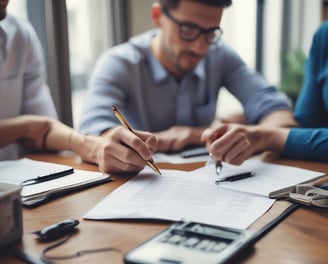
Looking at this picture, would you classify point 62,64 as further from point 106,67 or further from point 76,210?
point 76,210

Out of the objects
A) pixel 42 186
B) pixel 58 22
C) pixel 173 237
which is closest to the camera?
pixel 173 237

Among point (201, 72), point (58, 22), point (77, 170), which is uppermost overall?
point (58, 22)

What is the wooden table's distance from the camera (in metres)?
0.72

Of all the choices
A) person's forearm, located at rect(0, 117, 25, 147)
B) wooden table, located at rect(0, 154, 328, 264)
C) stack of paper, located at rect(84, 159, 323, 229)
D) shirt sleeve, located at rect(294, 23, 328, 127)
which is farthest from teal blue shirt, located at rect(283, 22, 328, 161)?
person's forearm, located at rect(0, 117, 25, 147)

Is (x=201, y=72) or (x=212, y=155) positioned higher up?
(x=201, y=72)

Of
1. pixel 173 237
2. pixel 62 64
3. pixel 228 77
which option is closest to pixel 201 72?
pixel 228 77

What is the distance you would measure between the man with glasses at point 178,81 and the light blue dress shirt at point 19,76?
0.17 metres

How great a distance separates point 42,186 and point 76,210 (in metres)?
0.15

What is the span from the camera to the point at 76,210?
36.5 inches

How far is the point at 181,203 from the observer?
0.93 m

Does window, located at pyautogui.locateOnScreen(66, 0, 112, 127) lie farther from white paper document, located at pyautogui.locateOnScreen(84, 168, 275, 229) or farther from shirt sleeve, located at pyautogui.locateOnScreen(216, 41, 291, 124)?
white paper document, located at pyautogui.locateOnScreen(84, 168, 275, 229)

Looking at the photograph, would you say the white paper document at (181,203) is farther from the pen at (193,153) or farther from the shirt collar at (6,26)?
the shirt collar at (6,26)

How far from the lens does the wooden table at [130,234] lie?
72 cm

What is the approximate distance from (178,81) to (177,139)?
0.45 m
